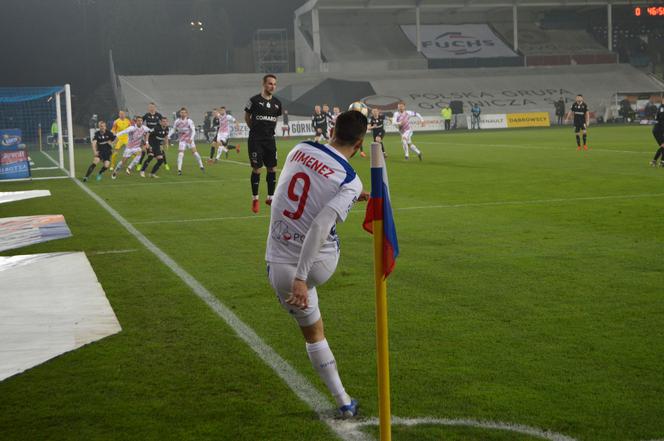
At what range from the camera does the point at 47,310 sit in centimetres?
811

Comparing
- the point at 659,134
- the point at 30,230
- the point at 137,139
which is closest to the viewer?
the point at 30,230

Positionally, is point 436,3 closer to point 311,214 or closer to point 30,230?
point 30,230

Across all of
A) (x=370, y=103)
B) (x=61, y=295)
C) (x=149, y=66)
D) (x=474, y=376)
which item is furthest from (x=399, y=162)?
(x=149, y=66)

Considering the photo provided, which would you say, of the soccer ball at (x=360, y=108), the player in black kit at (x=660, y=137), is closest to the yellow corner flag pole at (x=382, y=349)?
the soccer ball at (x=360, y=108)

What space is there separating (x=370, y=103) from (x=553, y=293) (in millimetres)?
54918

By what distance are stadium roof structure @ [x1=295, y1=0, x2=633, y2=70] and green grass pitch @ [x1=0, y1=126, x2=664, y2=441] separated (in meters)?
57.9

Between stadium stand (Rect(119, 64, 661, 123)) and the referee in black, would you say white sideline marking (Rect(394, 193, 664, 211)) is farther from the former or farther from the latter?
stadium stand (Rect(119, 64, 661, 123))

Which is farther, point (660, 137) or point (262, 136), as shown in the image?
point (660, 137)

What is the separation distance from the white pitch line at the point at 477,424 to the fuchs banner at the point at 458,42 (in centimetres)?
7084

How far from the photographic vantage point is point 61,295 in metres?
8.81

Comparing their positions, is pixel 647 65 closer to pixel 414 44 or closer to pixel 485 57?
pixel 485 57

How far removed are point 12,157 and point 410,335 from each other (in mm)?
23109

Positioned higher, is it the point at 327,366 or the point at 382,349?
the point at 382,349

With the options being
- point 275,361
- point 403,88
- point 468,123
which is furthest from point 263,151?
point 403,88
